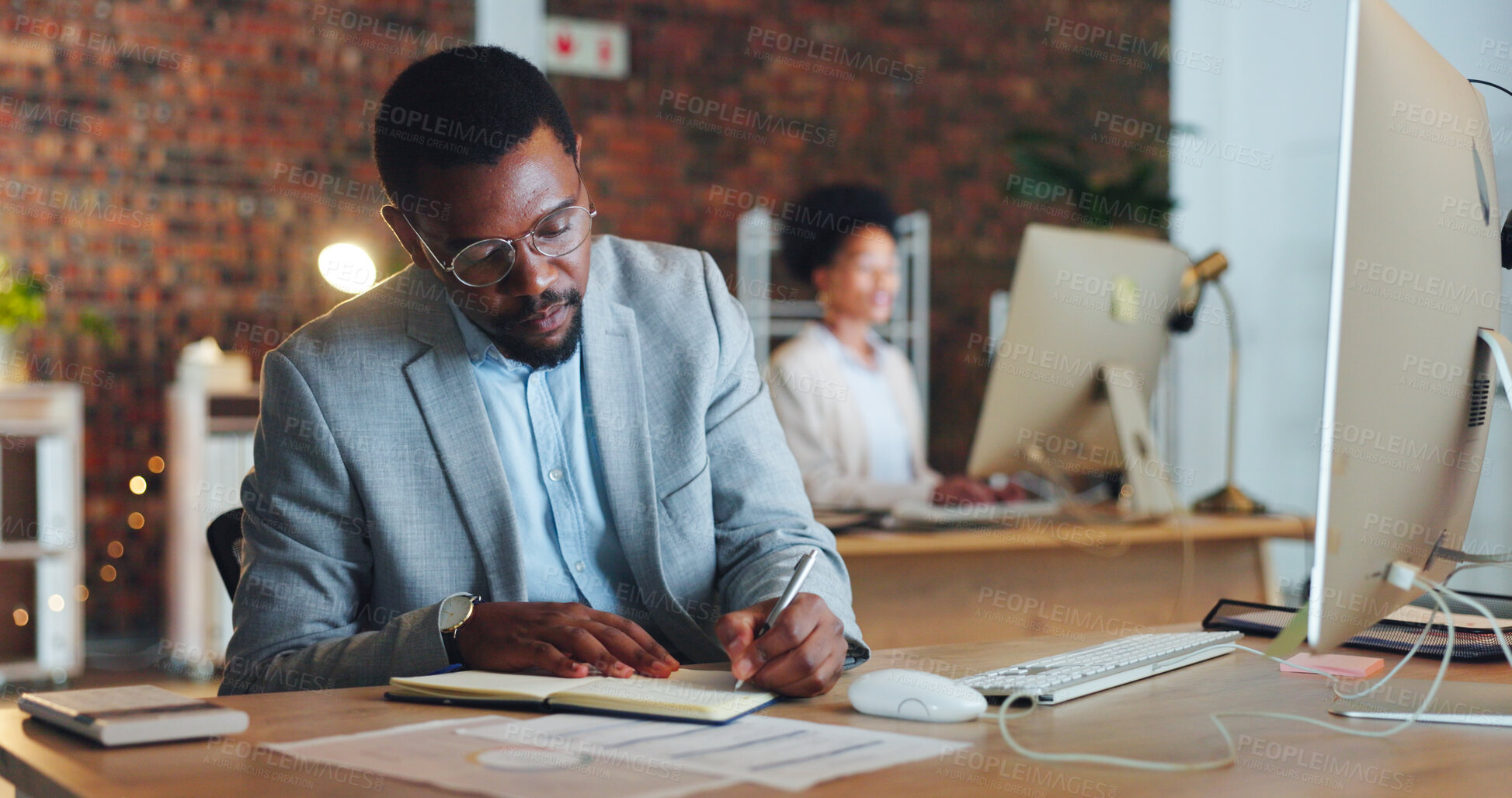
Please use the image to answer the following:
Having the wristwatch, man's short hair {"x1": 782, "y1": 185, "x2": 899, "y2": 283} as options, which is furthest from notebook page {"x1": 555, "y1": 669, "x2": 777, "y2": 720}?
man's short hair {"x1": 782, "y1": 185, "x2": 899, "y2": 283}

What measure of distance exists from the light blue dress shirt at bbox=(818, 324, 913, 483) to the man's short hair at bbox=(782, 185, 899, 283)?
414 mm

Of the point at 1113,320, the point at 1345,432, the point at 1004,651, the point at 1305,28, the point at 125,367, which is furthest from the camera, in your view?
the point at 1305,28

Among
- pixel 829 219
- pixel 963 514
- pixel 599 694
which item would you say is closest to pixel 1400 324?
pixel 599 694

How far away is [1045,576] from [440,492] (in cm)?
155

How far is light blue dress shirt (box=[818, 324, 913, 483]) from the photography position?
364cm

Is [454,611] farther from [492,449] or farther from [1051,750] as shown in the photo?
[1051,750]

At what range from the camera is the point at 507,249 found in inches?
52.9

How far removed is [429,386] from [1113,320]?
1506mm

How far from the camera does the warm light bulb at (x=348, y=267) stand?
4.41 meters

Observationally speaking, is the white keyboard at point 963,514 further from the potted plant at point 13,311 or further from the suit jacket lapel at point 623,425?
the potted plant at point 13,311

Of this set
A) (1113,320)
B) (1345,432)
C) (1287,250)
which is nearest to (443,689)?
(1345,432)

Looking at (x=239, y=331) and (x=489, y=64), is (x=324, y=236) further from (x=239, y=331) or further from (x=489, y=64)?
(x=489, y=64)

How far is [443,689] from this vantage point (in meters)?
1.04

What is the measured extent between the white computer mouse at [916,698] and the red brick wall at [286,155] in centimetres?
386
